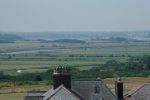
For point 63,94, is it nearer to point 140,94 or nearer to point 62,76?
point 62,76

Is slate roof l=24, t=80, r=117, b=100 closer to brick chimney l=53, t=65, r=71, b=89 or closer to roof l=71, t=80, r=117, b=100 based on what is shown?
roof l=71, t=80, r=117, b=100

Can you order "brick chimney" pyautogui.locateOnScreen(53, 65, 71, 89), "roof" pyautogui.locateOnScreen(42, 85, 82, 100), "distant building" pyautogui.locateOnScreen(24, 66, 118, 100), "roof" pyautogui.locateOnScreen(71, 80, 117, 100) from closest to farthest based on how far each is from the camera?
1. "roof" pyautogui.locateOnScreen(42, 85, 82, 100)
2. "distant building" pyautogui.locateOnScreen(24, 66, 118, 100)
3. "brick chimney" pyautogui.locateOnScreen(53, 65, 71, 89)
4. "roof" pyautogui.locateOnScreen(71, 80, 117, 100)

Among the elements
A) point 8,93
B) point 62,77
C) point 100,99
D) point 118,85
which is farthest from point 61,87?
point 8,93

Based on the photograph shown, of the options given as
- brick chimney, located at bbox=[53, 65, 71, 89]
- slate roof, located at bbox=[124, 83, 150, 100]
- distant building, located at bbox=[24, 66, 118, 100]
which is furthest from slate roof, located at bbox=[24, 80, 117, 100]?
slate roof, located at bbox=[124, 83, 150, 100]

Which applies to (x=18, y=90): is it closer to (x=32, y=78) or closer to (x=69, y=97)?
(x=32, y=78)

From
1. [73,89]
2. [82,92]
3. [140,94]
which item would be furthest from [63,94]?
[140,94]

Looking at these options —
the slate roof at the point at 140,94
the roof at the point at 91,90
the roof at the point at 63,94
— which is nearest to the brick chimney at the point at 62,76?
the roof at the point at 63,94

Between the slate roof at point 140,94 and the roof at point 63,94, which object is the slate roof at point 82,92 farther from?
the slate roof at point 140,94
